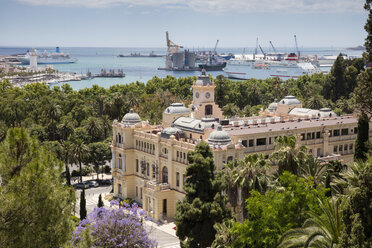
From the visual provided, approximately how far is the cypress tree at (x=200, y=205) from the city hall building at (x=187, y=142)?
1001cm

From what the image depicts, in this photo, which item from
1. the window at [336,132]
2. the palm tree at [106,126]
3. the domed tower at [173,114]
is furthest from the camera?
the palm tree at [106,126]

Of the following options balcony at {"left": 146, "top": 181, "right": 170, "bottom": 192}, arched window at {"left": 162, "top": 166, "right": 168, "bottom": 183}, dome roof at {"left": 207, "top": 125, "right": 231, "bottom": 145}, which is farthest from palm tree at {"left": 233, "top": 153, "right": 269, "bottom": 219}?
arched window at {"left": 162, "top": 166, "right": 168, "bottom": 183}

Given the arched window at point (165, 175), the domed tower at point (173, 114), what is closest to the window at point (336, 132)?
the domed tower at point (173, 114)

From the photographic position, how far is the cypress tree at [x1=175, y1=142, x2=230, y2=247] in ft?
145

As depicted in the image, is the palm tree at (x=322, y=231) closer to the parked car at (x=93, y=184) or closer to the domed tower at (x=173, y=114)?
the domed tower at (x=173, y=114)

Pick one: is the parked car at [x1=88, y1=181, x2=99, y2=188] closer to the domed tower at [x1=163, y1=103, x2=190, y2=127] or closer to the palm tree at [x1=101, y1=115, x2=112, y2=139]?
the domed tower at [x1=163, y1=103, x2=190, y2=127]

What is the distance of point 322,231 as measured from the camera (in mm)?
29906

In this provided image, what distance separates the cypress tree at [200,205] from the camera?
44312 mm

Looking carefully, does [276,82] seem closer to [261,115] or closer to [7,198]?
[261,115]

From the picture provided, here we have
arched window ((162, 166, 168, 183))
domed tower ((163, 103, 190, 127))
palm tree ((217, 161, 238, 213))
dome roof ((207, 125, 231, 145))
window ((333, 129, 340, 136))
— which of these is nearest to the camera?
palm tree ((217, 161, 238, 213))

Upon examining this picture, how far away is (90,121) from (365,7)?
6383cm

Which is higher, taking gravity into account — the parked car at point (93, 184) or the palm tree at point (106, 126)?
the palm tree at point (106, 126)

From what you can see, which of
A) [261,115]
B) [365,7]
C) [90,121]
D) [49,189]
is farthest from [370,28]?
[90,121]

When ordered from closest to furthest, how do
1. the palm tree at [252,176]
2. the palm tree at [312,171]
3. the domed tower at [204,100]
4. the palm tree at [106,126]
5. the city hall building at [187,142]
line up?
the palm tree at [252,176]
the palm tree at [312,171]
the city hall building at [187,142]
the domed tower at [204,100]
the palm tree at [106,126]
